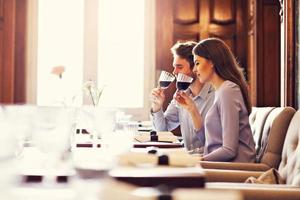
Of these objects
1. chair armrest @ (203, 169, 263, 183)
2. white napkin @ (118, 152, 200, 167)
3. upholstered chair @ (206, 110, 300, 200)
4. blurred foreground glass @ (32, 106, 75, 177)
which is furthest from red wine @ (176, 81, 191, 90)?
blurred foreground glass @ (32, 106, 75, 177)

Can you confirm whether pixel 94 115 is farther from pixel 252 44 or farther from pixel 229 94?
pixel 252 44

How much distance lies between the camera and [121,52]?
586 cm

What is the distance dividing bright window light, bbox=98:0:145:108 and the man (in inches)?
74.1

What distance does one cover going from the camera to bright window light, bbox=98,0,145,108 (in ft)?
Result: 19.0

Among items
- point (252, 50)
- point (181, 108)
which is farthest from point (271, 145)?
point (252, 50)

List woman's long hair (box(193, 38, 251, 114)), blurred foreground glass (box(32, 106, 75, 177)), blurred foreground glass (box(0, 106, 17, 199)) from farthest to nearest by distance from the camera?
1. woman's long hair (box(193, 38, 251, 114))
2. blurred foreground glass (box(32, 106, 75, 177))
3. blurred foreground glass (box(0, 106, 17, 199))

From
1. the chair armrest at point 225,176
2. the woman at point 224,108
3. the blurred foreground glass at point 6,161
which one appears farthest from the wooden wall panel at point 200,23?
the blurred foreground glass at point 6,161

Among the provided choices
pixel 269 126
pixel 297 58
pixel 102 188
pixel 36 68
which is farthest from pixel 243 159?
pixel 36 68

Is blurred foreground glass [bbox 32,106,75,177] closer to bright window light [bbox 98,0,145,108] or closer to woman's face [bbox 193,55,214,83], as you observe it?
woman's face [bbox 193,55,214,83]

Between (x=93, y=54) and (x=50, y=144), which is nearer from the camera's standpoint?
(x=50, y=144)

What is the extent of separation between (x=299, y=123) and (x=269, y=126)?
17.8 inches

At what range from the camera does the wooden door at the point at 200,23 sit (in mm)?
5727

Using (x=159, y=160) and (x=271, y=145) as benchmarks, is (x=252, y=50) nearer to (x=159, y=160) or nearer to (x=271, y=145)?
(x=271, y=145)

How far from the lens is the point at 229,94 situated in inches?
99.9
